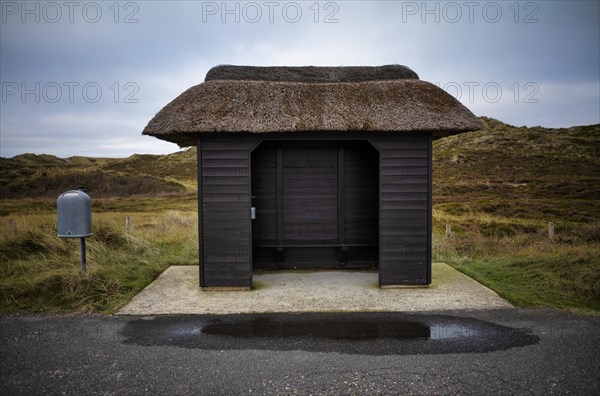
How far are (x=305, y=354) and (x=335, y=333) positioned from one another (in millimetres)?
796

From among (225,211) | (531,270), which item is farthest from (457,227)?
(225,211)

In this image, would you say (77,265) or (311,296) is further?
(77,265)

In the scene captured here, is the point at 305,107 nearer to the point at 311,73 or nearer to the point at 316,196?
the point at 311,73

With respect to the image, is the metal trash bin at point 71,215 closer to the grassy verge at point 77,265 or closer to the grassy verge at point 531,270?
the grassy verge at point 77,265

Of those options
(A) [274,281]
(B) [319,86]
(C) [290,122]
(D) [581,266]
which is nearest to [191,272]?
(A) [274,281]

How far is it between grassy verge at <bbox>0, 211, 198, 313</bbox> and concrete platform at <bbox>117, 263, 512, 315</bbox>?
0.53m

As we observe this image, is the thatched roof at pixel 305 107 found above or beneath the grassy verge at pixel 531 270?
above

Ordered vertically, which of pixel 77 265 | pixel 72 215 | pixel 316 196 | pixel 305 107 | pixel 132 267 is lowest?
pixel 132 267

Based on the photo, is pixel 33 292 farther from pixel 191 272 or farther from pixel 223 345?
pixel 223 345

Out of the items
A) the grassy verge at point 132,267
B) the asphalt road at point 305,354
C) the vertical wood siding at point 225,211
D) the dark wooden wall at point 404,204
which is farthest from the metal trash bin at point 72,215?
the dark wooden wall at point 404,204

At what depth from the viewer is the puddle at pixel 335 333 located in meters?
4.97

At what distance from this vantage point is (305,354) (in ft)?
15.6

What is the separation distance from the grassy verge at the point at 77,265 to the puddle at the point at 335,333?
1482 millimetres

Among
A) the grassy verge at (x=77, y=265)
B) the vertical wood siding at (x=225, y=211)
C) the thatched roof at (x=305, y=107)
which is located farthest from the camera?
the vertical wood siding at (x=225, y=211)
